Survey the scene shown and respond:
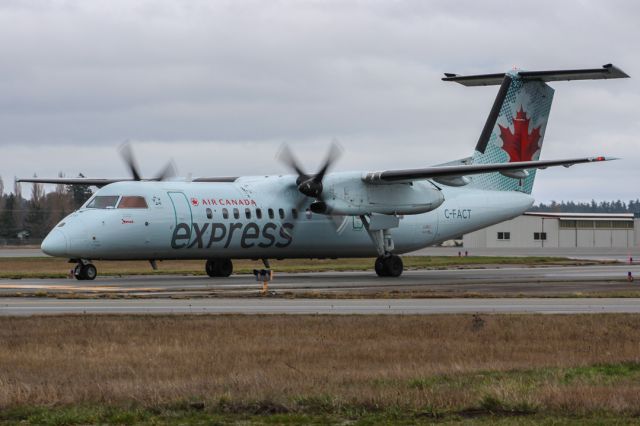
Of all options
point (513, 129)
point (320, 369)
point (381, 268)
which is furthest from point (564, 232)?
point (320, 369)

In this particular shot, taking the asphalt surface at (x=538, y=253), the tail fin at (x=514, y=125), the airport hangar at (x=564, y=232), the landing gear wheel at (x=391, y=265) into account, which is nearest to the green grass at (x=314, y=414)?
the landing gear wheel at (x=391, y=265)

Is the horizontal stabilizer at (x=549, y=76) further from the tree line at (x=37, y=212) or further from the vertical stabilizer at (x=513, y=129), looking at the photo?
the tree line at (x=37, y=212)

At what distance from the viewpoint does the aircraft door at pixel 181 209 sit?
36719 mm

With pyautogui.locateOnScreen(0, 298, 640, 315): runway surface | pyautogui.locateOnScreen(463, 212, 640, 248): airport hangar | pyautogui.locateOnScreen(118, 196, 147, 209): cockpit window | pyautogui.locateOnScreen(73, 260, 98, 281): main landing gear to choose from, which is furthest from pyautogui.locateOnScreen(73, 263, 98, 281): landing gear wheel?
pyautogui.locateOnScreen(463, 212, 640, 248): airport hangar

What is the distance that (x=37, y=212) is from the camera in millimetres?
127312

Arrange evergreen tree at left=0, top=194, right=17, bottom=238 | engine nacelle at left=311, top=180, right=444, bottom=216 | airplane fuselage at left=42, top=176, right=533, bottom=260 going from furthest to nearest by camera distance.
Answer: evergreen tree at left=0, top=194, right=17, bottom=238 → engine nacelle at left=311, top=180, right=444, bottom=216 → airplane fuselage at left=42, top=176, right=533, bottom=260

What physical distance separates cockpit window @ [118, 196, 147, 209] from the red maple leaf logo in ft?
52.9

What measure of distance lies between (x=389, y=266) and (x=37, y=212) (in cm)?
9405

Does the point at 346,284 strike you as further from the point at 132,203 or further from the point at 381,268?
the point at 132,203

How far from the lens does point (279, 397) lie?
1243cm

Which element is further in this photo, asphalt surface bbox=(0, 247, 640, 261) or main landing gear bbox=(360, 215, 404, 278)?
asphalt surface bbox=(0, 247, 640, 261)

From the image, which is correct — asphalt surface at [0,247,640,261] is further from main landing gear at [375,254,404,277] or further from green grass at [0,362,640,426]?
green grass at [0,362,640,426]

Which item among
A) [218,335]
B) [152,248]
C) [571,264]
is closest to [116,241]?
[152,248]

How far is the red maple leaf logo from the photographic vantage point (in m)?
44.3
